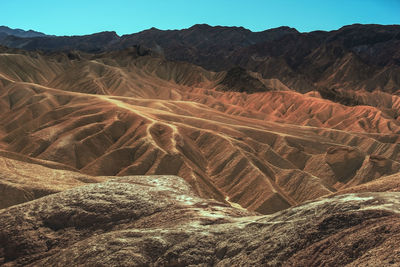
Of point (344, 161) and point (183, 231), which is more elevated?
point (183, 231)

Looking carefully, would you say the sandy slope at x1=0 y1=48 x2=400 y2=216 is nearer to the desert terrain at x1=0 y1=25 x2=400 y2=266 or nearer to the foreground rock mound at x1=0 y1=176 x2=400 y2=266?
the desert terrain at x1=0 y1=25 x2=400 y2=266

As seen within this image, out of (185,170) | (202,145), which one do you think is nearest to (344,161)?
(202,145)

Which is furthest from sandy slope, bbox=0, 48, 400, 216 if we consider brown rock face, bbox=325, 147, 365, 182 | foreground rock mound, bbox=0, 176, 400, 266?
foreground rock mound, bbox=0, 176, 400, 266

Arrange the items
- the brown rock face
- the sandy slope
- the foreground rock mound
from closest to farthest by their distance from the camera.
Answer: the foreground rock mound
the sandy slope
the brown rock face

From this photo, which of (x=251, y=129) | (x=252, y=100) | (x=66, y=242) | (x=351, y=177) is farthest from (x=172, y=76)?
(x=66, y=242)

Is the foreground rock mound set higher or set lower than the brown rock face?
higher

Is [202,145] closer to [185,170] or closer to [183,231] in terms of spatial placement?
[185,170]

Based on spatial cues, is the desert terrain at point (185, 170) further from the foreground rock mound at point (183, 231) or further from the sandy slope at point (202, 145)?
the sandy slope at point (202, 145)

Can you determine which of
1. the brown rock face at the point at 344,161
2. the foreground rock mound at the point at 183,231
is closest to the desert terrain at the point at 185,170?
the foreground rock mound at the point at 183,231
